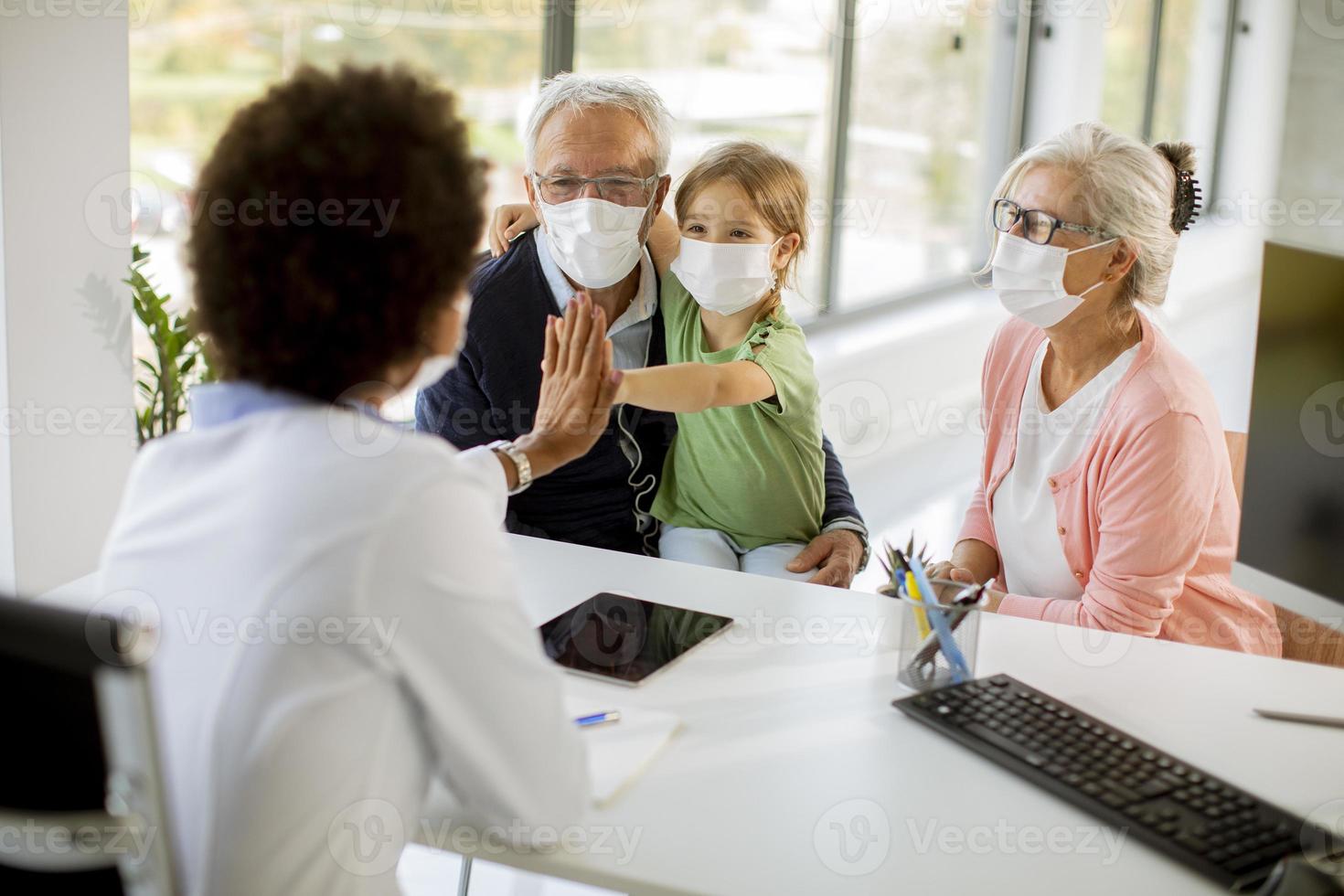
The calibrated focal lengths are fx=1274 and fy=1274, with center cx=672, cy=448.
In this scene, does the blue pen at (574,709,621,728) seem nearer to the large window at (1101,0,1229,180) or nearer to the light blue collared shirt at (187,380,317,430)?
the light blue collared shirt at (187,380,317,430)

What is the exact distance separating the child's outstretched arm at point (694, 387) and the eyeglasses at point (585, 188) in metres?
0.36

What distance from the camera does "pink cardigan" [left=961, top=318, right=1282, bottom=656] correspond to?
1851 mm

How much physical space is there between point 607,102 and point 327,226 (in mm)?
1312

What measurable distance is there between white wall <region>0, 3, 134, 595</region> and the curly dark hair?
1.17 metres

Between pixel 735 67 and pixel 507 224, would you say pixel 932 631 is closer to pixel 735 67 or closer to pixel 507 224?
pixel 507 224

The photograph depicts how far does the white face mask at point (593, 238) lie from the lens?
218cm

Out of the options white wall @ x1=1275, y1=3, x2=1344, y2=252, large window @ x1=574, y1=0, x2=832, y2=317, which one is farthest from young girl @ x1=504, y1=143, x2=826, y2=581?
white wall @ x1=1275, y1=3, x2=1344, y2=252

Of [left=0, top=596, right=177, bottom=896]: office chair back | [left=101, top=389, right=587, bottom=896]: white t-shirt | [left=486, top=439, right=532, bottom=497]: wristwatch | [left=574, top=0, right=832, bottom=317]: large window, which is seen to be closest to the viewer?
[left=0, top=596, right=177, bottom=896]: office chair back

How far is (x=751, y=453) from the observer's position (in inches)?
89.2

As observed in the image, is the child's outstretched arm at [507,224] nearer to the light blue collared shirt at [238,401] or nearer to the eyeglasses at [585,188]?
the eyeglasses at [585,188]

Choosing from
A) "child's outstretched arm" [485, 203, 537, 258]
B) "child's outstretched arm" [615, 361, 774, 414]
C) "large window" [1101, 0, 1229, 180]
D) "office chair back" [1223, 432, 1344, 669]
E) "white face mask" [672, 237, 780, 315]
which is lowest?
"office chair back" [1223, 432, 1344, 669]

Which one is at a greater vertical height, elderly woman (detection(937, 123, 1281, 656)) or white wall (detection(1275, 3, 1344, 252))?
white wall (detection(1275, 3, 1344, 252))

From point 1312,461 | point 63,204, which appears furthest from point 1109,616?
point 63,204

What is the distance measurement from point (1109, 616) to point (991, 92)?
495cm
